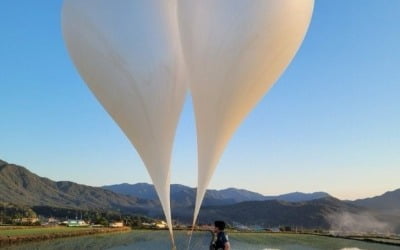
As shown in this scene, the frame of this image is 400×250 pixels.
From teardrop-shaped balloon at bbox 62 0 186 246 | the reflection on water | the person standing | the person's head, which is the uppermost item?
the reflection on water

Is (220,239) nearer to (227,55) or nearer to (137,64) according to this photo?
(227,55)

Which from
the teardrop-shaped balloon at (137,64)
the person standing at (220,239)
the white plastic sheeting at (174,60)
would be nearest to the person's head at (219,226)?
the person standing at (220,239)

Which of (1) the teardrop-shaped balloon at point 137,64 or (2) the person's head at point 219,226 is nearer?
(1) the teardrop-shaped balloon at point 137,64

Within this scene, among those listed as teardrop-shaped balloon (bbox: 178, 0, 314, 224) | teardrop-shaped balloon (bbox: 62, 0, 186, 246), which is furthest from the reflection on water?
teardrop-shaped balloon (bbox: 178, 0, 314, 224)

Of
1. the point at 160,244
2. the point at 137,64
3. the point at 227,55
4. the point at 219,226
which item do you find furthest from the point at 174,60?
the point at 160,244

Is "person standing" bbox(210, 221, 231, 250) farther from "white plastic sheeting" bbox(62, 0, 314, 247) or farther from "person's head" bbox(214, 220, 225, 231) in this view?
"white plastic sheeting" bbox(62, 0, 314, 247)

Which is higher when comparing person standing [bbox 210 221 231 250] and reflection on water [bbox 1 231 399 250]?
reflection on water [bbox 1 231 399 250]

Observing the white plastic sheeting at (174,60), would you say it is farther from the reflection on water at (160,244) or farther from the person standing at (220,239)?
the reflection on water at (160,244)

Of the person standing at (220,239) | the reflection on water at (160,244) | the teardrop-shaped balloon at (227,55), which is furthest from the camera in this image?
the reflection on water at (160,244)
